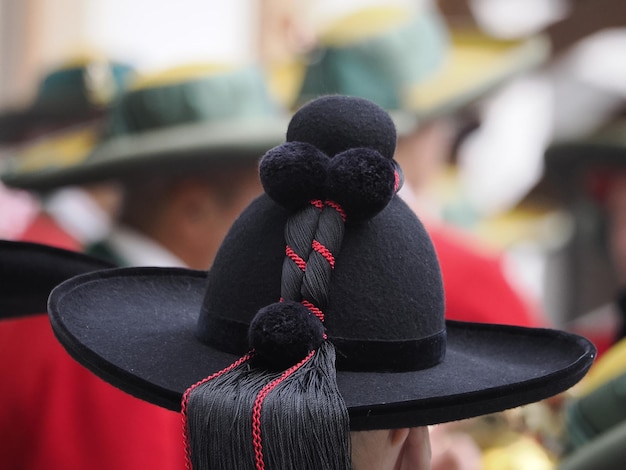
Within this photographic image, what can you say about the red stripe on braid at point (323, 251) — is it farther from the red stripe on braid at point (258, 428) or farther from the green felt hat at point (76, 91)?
the green felt hat at point (76, 91)

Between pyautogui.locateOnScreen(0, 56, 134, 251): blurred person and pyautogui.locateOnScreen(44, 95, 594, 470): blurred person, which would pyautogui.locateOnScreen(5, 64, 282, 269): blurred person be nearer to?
pyautogui.locateOnScreen(0, 56, 134, 251): blurred person

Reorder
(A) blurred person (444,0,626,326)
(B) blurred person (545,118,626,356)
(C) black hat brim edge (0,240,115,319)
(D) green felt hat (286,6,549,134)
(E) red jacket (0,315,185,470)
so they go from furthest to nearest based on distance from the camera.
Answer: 1. (A) blurred person (444,0,626,326)
2. (B) blurred person (545,118,626,356)
3. (D) green felt hat (286,6,549,134)
4. (E) red jacket (0,315,185,470)
5. (C) black hat brim edge (0,240,115,319)

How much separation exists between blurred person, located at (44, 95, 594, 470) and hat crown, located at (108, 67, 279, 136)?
1.42 meters

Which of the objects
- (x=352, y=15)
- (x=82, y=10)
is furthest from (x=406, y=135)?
(x=82, y=10)

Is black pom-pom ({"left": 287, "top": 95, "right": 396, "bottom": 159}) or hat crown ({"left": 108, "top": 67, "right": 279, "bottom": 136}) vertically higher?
black pom-pom ({"left": 287, "top": 95, "right": 396, "bottom": 159})

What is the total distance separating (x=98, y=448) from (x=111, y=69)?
8.72 ft

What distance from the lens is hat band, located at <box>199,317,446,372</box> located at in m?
1.16

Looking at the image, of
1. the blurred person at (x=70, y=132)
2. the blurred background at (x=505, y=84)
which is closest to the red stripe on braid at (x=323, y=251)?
the blurred background at (x=505, y=84)

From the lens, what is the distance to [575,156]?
3.84 metres

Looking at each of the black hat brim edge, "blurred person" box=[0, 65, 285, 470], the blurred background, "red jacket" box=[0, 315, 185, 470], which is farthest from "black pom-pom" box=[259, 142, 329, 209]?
the blurred background

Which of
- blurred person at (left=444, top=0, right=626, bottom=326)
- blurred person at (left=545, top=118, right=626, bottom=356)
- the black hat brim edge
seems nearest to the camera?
the black hat brim edge

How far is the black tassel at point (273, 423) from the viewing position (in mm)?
1050

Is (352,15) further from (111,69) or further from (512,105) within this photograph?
(512,105)

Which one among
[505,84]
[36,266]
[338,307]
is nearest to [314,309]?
[338,307]
